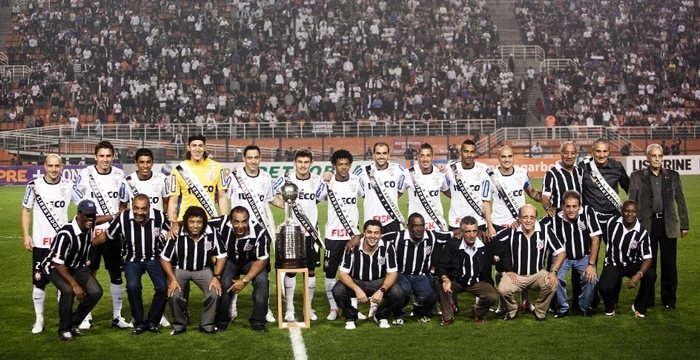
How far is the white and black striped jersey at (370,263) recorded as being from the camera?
914 centimetres

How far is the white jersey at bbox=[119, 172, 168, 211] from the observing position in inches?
381

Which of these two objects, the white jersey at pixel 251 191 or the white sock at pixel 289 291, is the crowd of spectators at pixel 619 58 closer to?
the white jersey at pixel 251 191

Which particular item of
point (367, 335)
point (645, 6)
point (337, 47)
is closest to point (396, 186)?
point (367, 335)

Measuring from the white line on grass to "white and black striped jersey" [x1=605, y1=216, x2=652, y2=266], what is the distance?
3422 mm

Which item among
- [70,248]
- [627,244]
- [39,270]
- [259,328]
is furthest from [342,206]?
[39,270]

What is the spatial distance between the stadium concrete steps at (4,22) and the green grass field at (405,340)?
36027 millimetres

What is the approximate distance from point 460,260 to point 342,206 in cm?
140

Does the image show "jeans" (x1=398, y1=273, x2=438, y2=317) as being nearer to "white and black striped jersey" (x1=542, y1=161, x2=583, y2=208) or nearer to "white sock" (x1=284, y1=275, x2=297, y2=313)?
"white sock" (x1=284, y1=275, x2=297, y2=313)

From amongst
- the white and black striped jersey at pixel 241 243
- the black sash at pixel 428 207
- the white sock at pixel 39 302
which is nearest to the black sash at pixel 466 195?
the black sash at pixel 428 207

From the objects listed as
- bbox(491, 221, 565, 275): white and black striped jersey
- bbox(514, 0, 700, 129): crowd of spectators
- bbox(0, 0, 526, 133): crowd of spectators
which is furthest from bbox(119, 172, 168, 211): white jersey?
bbox(514, 0, 700, 129): crowd of spectators

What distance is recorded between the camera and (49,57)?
39656mm

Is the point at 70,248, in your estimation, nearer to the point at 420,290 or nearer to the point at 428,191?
the point at 420,290

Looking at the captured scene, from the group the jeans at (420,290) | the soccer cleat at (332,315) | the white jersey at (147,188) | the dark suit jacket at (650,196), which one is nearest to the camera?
the jeans at (420,290)

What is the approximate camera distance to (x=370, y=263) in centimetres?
914
